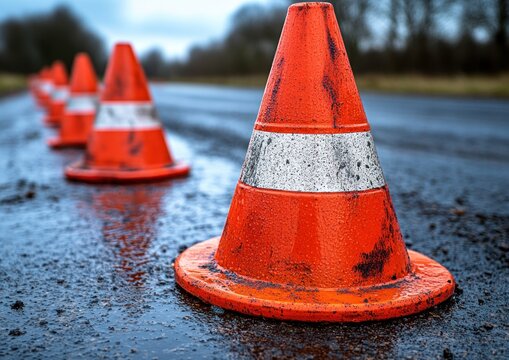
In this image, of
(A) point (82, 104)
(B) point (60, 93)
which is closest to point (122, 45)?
(A) point (82, 104)

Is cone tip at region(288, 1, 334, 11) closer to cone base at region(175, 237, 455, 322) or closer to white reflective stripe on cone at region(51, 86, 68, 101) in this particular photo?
cone base at region(175, 237, 455, 322)

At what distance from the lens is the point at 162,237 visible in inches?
140

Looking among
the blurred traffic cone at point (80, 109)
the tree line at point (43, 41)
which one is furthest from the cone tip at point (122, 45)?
the tree line at point (43, 41)

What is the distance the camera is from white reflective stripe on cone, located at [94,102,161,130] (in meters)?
5.35

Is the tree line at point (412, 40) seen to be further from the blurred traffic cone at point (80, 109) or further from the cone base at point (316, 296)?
the cone base at point (316, 296)

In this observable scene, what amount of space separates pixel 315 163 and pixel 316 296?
540 millimetres

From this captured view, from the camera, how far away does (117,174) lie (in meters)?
5.15

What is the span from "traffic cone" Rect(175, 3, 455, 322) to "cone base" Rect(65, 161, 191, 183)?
8.20 ft

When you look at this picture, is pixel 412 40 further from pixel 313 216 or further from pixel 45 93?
pixel 313 216

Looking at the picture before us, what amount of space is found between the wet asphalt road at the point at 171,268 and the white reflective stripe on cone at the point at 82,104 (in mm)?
1506

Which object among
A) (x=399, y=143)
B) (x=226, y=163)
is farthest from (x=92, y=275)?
(x=399, y=143)

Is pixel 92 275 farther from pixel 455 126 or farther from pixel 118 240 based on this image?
pixel 455 126

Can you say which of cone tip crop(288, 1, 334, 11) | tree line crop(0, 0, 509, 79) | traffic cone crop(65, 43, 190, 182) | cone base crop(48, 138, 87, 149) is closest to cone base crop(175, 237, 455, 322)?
cone tip crop(288, 1, 334, 11)

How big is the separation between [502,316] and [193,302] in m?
1.22
